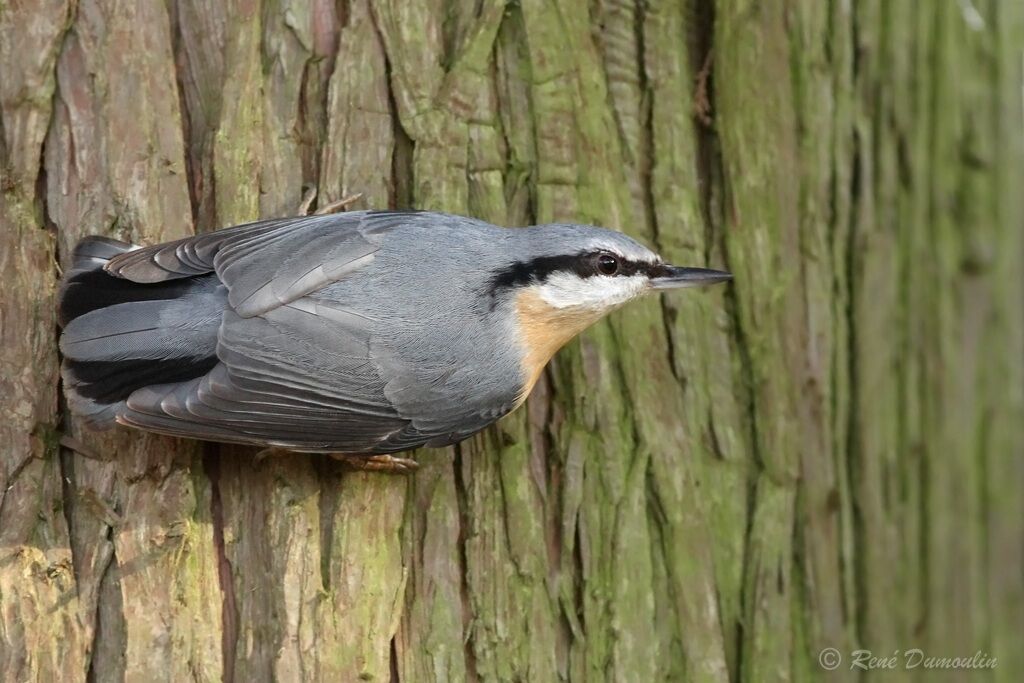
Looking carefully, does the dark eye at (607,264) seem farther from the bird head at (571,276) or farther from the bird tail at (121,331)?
the bird tail at (121,331)

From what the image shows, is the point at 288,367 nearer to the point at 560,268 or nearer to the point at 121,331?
the point at 121,331

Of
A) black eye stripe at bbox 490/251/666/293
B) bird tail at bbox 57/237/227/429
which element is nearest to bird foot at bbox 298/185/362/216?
bird tail at bbox 57/237/227/429

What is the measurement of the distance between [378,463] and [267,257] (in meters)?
0.61

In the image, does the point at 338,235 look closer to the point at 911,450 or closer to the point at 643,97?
the point at 643,97

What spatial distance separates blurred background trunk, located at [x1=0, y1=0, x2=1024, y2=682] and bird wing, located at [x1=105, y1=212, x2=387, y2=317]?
7.3 inches

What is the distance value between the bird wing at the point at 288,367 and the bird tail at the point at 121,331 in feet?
0.15

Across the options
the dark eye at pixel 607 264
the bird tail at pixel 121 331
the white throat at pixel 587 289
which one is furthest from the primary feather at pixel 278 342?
the dark eye at pixel 607 264

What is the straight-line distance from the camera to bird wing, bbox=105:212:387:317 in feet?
8.85

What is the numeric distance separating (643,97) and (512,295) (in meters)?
0.81

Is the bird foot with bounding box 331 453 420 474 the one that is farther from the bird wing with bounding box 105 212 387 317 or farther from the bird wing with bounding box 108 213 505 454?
the bird wing with bounding box 105 212 387 317

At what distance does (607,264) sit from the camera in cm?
296

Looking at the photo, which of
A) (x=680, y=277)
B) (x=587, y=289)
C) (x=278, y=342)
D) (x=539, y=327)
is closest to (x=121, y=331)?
(x=278, y=342)

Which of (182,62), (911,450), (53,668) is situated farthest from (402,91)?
(911,450)

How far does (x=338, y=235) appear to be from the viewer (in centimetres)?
281
